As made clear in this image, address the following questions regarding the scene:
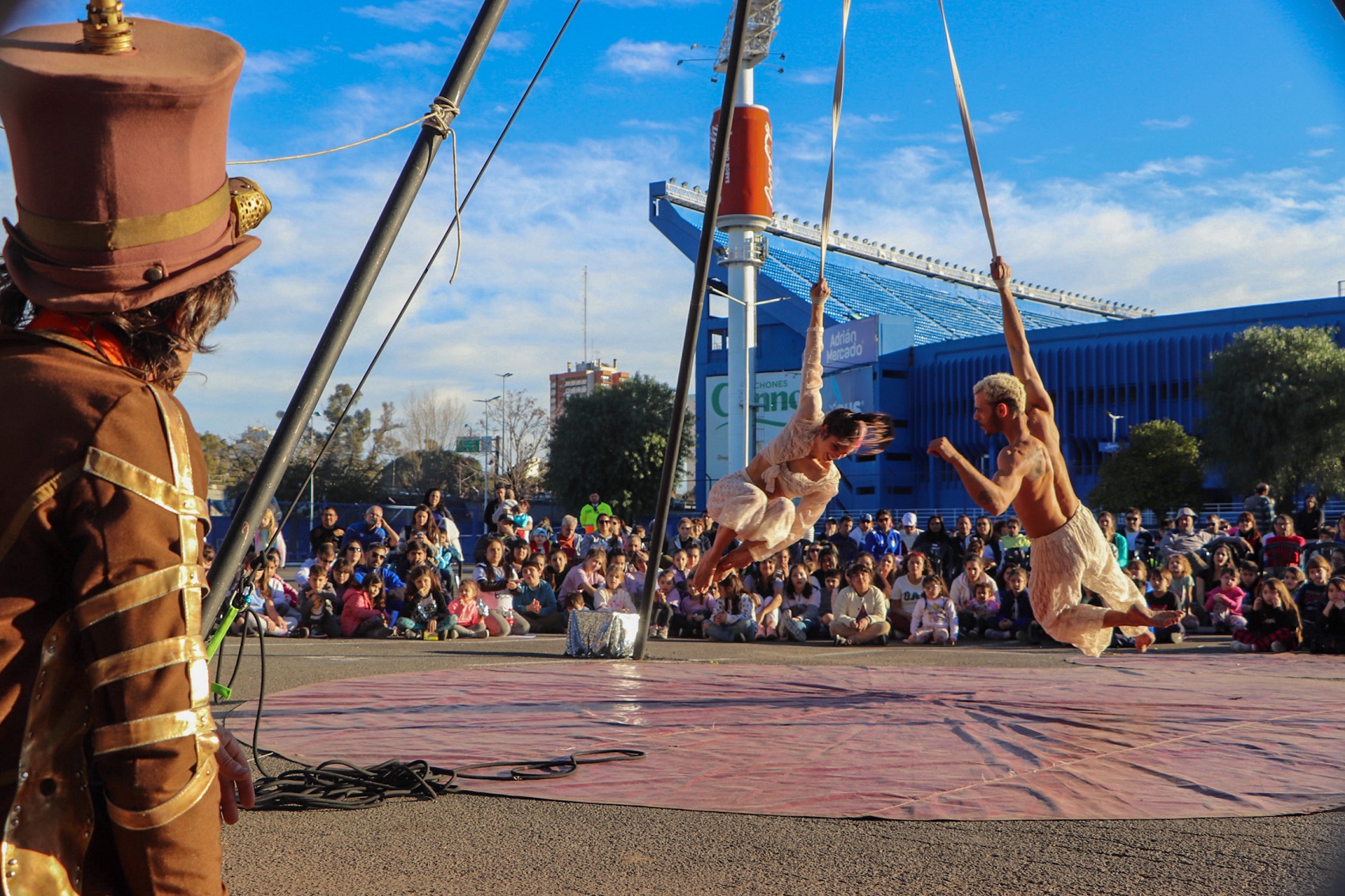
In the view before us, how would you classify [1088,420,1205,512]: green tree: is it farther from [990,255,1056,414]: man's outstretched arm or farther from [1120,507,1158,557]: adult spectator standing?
[990,255,1056,414]: man's outstretched arm

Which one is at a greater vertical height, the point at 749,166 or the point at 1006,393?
the point at 749,166

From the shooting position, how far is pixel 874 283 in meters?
55.5

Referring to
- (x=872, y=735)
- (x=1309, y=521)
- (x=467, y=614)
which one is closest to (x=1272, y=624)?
(x=1309, y=521)

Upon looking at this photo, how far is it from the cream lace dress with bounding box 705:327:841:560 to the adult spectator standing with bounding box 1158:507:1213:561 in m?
7.14

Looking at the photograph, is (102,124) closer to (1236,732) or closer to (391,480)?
(1236,732)

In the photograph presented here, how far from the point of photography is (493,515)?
45.9 feet

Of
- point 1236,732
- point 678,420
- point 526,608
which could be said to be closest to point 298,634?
point 526,608

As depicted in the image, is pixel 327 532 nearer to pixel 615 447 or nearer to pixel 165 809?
pixel 165 809

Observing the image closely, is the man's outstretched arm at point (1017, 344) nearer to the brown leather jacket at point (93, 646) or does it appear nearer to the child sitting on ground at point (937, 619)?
the brown leather jacket at point (93, 646)

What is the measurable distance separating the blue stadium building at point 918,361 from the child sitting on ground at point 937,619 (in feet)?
39.8

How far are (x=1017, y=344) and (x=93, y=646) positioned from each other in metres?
4.81

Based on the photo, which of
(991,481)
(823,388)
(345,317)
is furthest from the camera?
Result: (823,388)

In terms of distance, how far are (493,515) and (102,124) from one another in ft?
41.7

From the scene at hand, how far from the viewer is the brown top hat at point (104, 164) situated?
142 centimetres
